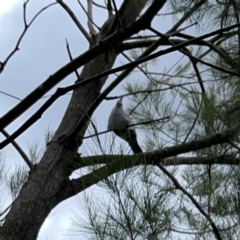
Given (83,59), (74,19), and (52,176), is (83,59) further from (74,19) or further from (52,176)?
(74,19)

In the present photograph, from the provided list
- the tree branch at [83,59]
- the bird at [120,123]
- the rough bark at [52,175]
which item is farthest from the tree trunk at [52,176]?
the tree branch at [83,59]

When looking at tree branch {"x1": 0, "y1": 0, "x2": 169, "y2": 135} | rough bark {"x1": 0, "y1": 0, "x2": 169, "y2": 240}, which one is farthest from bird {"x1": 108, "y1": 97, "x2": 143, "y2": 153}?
tree branch {"x1": 0, "y1": 0, "x2": 169, "y2": 135}

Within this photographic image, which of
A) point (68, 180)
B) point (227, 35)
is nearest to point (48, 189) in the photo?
point (68, 180)

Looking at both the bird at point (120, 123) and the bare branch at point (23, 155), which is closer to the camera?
the bare branch at point (23, 155)

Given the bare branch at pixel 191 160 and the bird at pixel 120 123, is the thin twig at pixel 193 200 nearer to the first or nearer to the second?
the bare branch at pixel 191 160

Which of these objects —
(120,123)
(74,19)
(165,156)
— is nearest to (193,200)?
(165,156)

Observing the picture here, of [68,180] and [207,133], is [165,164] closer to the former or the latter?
[207,133]

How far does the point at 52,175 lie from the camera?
1.32 meters

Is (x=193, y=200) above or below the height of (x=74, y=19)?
below

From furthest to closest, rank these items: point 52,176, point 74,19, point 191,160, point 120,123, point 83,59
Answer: point 120,123
point 74,19
point 191,160
point 52,176
point 83,59

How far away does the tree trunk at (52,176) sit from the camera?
121cm

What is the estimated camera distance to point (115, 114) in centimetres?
180

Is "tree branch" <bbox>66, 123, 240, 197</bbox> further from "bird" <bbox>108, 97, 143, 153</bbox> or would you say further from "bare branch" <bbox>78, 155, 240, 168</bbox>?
"bird" <bbox>108, 97, 143, 153</bbox>

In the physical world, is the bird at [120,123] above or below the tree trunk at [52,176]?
above
